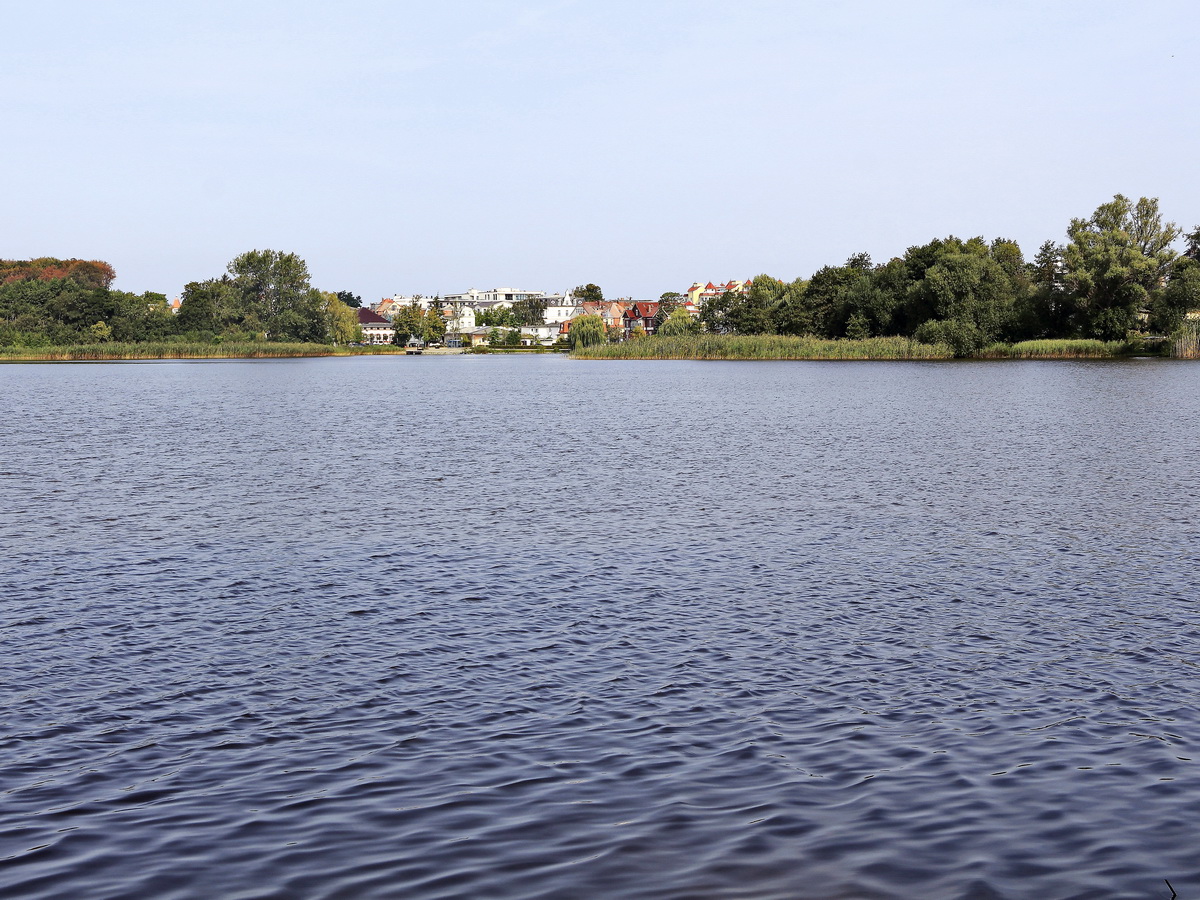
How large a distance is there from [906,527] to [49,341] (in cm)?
16245

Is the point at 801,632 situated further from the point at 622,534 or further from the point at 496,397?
the point at 496,397

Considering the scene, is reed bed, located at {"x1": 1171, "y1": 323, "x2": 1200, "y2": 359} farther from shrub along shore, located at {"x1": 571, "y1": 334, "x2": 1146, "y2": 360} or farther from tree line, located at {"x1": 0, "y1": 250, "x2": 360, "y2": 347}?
tree line, located at {"x1": 0, "y1": 250, "x2": 360, "y2": 347}

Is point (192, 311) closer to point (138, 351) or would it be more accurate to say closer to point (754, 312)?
point (138, 351)

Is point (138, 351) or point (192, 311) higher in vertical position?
point (192, 311)

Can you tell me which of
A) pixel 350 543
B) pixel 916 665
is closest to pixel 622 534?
pixel 350 543

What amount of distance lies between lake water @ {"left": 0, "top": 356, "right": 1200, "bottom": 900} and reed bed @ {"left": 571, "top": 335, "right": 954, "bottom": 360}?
90.5 m

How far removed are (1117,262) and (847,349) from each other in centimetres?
3086

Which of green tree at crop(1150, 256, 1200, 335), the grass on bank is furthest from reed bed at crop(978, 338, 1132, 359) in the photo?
the grass on bank

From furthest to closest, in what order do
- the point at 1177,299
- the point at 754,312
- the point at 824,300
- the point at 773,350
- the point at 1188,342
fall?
the point at 754,312, the point at 824,300, the point at 773,350, the point at 1188,342, the point at 1177,299

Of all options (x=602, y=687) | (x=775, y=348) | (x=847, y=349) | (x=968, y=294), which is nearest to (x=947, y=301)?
(x=968, y=294)

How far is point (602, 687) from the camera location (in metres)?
12.7

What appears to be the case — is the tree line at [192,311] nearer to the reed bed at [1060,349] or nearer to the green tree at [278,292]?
the green tree at [278,292]

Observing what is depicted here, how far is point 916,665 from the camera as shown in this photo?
13.5 metres

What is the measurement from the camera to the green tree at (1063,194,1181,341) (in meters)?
115
